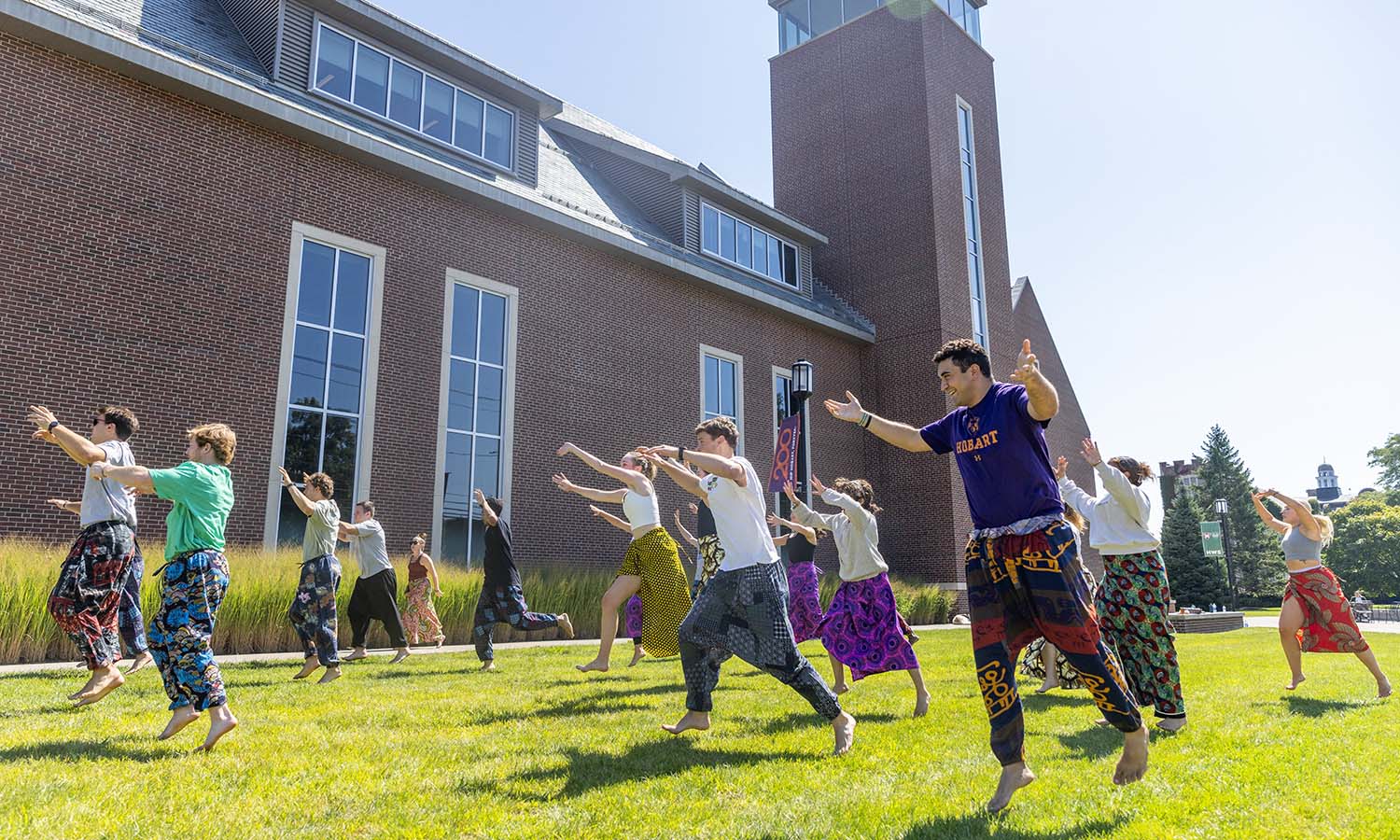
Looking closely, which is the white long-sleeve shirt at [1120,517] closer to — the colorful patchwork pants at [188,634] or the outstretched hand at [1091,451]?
the outstretched hand at [1091,451]

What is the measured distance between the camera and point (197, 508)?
481cm

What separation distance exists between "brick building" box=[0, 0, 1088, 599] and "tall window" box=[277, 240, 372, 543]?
0.17 ft

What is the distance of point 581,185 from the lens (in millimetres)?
21453

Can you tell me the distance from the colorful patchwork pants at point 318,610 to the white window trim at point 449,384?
721cm

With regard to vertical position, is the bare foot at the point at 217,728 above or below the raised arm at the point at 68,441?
below

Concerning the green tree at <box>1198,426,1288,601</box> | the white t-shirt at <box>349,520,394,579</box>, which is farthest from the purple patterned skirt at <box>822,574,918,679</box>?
the green tree at <box>1198,426,1288,601</box>

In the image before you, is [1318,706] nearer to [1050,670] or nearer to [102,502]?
[1050,670]

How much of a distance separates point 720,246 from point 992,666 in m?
20.7

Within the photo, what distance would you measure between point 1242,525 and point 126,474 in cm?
5887

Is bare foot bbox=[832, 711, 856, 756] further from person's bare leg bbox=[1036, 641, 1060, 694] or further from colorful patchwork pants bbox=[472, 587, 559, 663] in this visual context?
colorful patchwork pants bbox=[472, 587, 559, 663]

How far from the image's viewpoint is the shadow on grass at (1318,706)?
637 cm

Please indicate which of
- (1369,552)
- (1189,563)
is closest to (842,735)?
(1189,563)

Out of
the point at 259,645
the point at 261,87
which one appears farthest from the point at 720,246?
the point at 259,645

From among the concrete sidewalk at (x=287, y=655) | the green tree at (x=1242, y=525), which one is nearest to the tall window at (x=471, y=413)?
the concrete sidewalk at (x=287, y=655)
